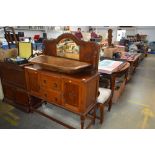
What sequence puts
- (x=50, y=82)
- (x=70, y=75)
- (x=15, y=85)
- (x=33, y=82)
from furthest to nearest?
(x=15, y=85) → (x=33, y=82) → (x=50, y=82) → (x=70, y=75)

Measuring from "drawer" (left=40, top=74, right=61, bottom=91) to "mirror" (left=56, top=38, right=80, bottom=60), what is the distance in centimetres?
37

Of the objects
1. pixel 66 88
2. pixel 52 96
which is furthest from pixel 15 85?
pixel 66 88

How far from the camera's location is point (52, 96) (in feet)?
6.77

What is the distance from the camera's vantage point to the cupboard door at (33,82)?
2150 mm

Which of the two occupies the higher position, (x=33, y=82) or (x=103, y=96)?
(x=33, y=82)

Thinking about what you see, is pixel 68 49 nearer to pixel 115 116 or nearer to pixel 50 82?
pixel 50 82

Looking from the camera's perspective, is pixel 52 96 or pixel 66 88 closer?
pixel 66 88

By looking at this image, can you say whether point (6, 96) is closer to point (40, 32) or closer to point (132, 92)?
point (132, 92)

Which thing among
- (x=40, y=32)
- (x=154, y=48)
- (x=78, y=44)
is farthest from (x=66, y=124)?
(x=154, y=48)

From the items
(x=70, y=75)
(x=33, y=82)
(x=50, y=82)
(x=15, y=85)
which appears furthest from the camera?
(x=15, y=85)

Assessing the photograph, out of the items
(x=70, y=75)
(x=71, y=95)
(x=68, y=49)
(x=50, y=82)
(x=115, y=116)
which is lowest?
(x=115, y=116)

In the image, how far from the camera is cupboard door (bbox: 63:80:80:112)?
179cm

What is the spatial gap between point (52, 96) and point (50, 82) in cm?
21

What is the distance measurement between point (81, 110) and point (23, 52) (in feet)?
5.03
